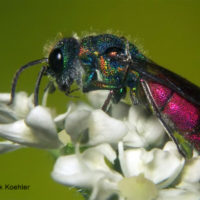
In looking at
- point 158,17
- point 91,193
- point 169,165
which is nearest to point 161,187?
point 169,165

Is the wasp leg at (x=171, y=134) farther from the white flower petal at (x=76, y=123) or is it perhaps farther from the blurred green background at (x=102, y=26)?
the blurred green background at (x=102, y=26)

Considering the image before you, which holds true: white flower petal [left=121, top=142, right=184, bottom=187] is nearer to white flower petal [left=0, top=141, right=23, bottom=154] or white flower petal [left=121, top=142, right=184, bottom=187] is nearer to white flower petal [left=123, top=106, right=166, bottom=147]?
white flower petal [left=123, top=106, right=166, bottom=147]

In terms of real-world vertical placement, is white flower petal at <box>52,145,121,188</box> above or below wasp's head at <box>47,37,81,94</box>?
below

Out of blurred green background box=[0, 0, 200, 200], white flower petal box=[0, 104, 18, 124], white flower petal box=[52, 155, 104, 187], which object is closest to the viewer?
white flower petal box=[52, 155, 104, 187]

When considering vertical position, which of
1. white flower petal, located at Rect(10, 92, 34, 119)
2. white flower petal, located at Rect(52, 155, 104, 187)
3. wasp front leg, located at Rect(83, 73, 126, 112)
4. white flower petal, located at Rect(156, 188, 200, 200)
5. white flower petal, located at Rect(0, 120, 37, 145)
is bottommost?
white flower petal, located at Rect(156, 188, 200, 200)

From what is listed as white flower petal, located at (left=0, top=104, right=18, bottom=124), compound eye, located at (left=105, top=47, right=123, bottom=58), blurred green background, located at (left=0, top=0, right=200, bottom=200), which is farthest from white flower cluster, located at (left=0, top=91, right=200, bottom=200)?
blurred green background, located at (left=0, top=0, right=200, bottom=200)

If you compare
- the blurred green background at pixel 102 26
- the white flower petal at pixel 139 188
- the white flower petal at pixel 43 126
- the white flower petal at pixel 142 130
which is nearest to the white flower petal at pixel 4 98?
the white flower petal at pixel 43 126
